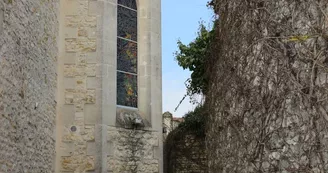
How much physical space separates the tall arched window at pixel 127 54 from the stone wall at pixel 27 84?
131 centimetres

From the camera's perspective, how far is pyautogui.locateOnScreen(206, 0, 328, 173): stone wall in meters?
1.63

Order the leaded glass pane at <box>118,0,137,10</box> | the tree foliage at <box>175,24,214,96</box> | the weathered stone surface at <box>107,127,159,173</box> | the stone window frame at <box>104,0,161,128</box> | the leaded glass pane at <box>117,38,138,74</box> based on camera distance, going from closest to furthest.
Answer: the weathered stone surface at <box>107,127,159,173</box>, the stone window frame at <box>104,0,161,128</box>, the leaded glass pane at <box>117,38,138,74</box>, the leaded glass pane at <box>118,0,137,10</box>, the tree foliage at <box>175,24,214,96</box>

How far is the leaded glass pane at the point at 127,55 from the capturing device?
7848 millimetres

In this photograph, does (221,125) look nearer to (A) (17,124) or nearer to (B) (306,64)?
(B) (306,64)

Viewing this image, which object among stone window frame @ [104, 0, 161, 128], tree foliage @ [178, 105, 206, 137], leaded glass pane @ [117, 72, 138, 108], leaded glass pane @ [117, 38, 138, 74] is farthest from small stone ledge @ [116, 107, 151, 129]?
tree foliage @ [178, 105, 206, 137]

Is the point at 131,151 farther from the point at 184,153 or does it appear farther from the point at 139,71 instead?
the point at 184,153

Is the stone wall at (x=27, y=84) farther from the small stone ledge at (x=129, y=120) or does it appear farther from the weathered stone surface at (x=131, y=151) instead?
the small stone ledge at (x=129, y=120)

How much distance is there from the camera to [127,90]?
7.82m

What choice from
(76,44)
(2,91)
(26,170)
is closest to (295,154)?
(2,91)

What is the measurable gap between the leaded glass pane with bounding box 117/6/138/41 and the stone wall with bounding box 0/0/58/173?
1362 mm

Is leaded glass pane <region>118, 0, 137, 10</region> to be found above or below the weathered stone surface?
above

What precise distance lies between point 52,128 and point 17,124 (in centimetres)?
165

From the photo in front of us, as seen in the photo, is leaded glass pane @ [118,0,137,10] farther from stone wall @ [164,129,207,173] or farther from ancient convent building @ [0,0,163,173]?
stone wall @ [164,129,207,173]

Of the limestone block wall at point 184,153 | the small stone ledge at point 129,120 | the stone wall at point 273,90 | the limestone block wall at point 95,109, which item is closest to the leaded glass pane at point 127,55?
the limestone block wall at point 95,109
